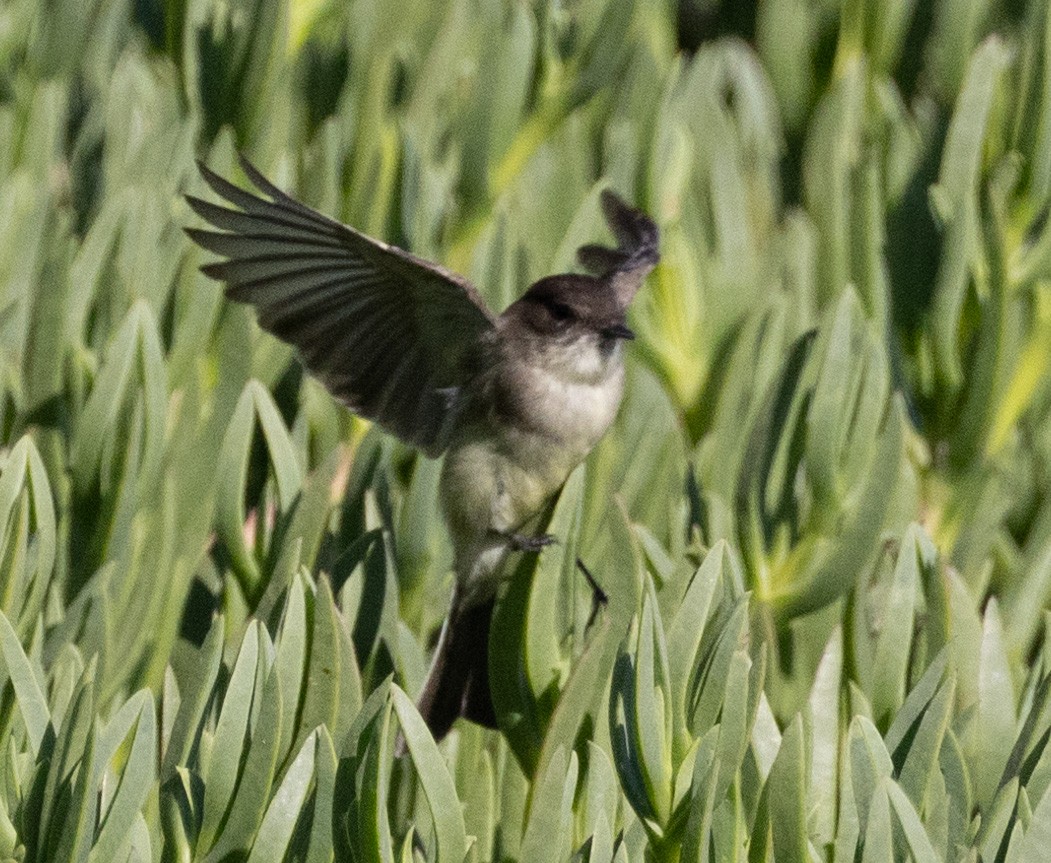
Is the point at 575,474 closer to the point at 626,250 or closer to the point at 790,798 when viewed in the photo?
the point at 790,798

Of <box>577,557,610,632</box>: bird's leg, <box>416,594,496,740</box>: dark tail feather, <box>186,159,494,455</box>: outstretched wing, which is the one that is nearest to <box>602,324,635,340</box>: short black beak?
<box>186,159,494,455</box>: outstretched wing

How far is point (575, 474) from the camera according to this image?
211 cm

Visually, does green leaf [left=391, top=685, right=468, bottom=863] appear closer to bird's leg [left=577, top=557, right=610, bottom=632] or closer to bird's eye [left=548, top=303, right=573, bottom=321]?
bird's leg [left=577, top=557, right=610, bottom=632]

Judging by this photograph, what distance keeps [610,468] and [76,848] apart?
1.27 meters

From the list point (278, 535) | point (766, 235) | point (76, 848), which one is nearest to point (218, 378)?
point (278, 535)

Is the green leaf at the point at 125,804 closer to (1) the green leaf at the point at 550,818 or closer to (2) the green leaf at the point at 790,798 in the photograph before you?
(1) the green leaf at the point at 550,818

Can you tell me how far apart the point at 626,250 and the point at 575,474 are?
2.80 feet

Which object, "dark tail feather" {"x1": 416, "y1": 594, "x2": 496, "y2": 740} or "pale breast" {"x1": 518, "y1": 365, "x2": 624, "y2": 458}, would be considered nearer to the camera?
"dark tail feather" {"x1": 416, "y1": 594, "x2": 496, "y2": 740}

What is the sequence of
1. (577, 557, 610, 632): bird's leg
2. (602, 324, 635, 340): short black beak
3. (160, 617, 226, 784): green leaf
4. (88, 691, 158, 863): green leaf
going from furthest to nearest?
1. (602, 324, 635, 340): short black beak
2. (577, 557, 610, 632): bird's leg
3. (160, 617, 226, 784): green leaf
4. (88, 691, 158, 863): green leaf

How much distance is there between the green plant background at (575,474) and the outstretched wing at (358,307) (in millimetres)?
81

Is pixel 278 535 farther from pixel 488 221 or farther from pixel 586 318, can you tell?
pixel 488 221

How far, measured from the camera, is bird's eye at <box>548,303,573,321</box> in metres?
2.85

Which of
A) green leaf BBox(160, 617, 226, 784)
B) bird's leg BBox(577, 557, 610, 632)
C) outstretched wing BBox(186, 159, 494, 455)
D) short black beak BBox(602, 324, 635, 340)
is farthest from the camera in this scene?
short black beak BBox(602, 324, 635, 340)

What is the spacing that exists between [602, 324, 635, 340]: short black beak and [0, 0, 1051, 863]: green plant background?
88 mm
